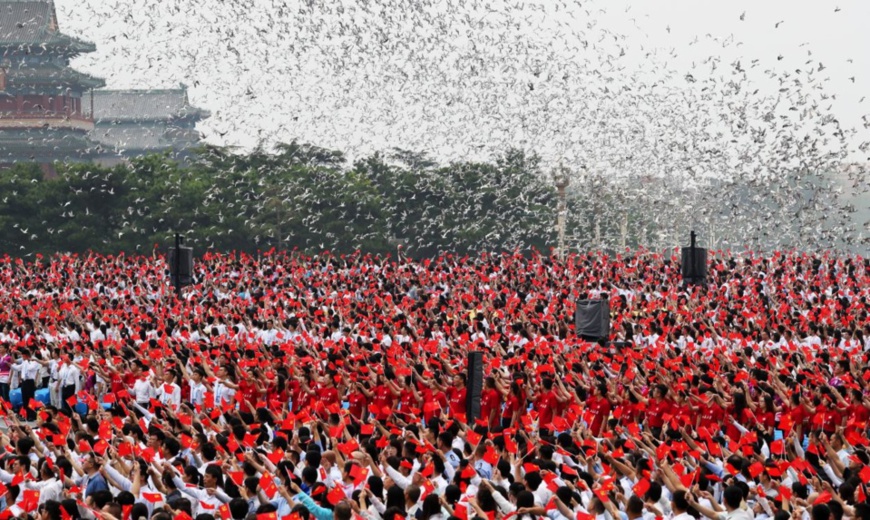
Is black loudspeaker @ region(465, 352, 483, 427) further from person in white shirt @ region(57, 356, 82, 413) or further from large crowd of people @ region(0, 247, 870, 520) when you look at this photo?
person in white shirt @ region(57, 356, 82, 413)

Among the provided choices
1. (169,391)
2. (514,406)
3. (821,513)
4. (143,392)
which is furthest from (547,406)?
(821,513)

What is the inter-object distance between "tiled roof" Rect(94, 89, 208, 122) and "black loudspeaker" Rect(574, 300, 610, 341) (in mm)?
56985

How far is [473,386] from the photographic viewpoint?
13.0 metres

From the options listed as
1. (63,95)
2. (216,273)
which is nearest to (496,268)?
(216,273)

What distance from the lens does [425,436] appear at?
35.0ft

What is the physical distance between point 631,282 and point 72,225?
19.7 metres

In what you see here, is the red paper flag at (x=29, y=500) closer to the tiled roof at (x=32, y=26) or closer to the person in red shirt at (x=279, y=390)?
the person in red shirt at (x=279, y=390)

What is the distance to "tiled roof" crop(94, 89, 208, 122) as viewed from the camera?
71562 mm

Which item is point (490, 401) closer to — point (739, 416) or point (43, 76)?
point (739, 416)

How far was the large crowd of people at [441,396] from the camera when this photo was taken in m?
8.96

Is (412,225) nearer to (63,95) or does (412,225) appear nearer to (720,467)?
(63,95)

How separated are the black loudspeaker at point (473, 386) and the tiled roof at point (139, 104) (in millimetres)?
60250

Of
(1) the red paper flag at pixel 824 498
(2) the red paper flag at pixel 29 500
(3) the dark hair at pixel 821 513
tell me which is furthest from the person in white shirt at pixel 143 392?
(3) the dark hair at pixel 821 513

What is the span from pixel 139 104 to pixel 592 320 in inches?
2343
